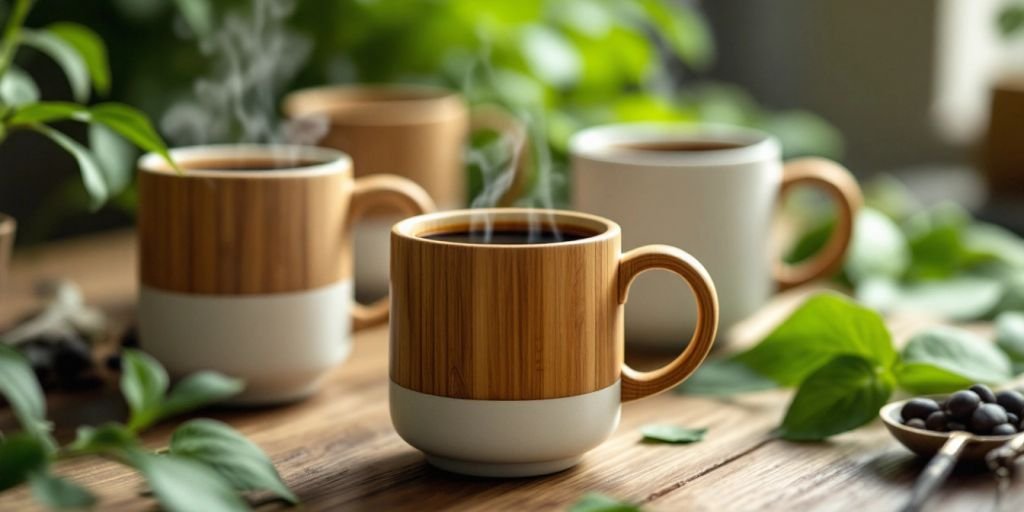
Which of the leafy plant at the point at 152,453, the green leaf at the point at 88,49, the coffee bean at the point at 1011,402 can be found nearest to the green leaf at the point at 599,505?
the leafy plant at the point at 152,453

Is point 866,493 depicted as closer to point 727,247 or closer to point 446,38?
point 727,247

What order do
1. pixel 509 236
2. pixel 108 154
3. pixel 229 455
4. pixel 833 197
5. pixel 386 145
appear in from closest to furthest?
pixel 229 455
pixel 509 236
pixel 108 154
pixel 833 197
pixel 386 145

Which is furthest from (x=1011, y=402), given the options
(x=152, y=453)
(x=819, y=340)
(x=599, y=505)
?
(x=152, y=453)

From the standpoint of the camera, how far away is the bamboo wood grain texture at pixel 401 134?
1.09 m

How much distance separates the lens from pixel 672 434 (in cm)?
76

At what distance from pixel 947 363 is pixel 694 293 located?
20 cm

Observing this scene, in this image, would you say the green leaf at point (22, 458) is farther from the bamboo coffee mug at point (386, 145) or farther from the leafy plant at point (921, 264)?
the leafy plant at point (921, 264)

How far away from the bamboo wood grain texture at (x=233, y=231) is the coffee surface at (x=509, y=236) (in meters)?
0.12

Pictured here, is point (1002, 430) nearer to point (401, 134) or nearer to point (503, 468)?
point (503, 468)

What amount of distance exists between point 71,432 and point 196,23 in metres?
0.42

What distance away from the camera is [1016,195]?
4.86ft

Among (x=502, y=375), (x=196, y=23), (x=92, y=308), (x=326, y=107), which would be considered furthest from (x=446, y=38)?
(x=502, y=375)

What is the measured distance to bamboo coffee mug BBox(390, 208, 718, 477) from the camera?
64 centimetres

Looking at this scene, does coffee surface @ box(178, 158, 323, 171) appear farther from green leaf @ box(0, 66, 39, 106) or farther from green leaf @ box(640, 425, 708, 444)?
green leaf @ box(640, 425, 708, 444)
